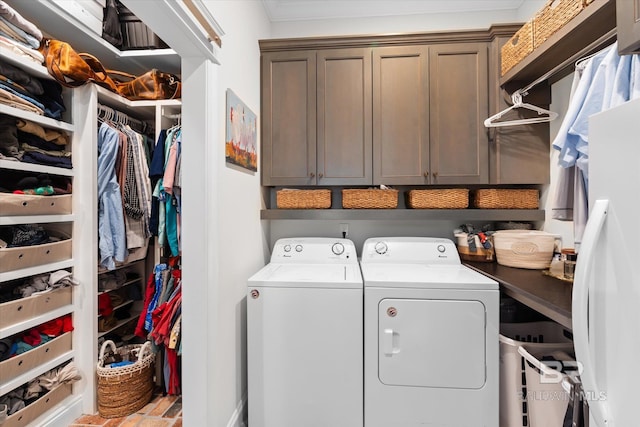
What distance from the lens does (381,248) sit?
218 centimetres

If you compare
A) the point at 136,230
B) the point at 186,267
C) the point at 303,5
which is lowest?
the point at 186,267

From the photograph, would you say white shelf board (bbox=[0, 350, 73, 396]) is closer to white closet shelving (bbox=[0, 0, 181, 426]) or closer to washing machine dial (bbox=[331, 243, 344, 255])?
white closet shelving (bbox=[0, 0, 181, 426])

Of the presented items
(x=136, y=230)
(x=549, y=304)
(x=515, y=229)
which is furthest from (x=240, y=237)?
(x=515, y=229)

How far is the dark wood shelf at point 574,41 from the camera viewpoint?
127cm

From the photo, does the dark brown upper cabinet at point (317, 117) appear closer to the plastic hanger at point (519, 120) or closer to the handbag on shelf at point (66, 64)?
the plastic hanger at point (519, 120)

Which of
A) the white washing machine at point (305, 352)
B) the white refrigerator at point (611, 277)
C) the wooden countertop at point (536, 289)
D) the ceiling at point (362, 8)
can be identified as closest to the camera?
the white refrigerator at point (611, 277)

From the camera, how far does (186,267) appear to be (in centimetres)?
137

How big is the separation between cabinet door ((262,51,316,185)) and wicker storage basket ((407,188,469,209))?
795 millimetres

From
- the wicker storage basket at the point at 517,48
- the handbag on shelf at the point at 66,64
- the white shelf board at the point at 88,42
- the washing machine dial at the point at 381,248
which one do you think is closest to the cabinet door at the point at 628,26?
the wicker storage basket at the point at 517,48

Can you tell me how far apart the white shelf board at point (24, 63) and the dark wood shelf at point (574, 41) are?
2.70 metres

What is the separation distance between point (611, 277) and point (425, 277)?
101 cm

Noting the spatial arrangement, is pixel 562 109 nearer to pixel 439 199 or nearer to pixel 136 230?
pixel 439 199

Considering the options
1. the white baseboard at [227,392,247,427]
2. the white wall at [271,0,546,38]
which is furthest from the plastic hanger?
the white baseboard at [227,392,247,427]

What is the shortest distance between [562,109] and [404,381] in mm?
1938
